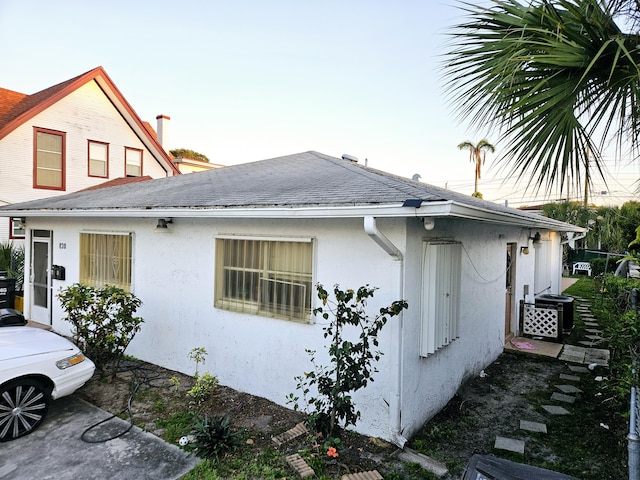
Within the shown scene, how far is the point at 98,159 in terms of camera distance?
16.5m

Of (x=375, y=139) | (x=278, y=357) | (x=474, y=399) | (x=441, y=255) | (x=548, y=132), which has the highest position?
(x=375, y=139)

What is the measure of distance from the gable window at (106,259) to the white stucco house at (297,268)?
0.04m

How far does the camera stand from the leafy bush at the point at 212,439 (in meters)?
4.15

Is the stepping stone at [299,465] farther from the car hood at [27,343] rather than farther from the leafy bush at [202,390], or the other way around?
the car hood at [27,343]

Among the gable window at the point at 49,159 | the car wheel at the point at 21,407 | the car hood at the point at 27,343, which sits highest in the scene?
the gable window at the point at 49,159

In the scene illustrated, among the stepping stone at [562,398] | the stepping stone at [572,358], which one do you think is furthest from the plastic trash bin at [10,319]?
the stepping stone at [572,358]

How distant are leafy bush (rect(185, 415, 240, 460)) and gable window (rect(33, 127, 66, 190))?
1413cm

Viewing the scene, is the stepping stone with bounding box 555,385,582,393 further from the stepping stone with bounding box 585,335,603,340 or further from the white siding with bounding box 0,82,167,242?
the white siding with bounding box 0,82,167,242

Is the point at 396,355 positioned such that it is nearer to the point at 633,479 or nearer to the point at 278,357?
the point at 278,357

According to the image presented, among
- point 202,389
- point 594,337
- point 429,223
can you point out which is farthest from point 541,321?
point 202,389

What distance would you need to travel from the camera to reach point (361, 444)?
4.42 meters

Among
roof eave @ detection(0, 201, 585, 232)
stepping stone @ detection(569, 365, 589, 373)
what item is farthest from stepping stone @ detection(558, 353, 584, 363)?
roof eave @ detection(0, 201, 585, 232)

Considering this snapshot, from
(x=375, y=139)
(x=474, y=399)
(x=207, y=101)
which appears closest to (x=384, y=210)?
(x=474, y=399)

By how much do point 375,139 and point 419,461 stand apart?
1269cm
